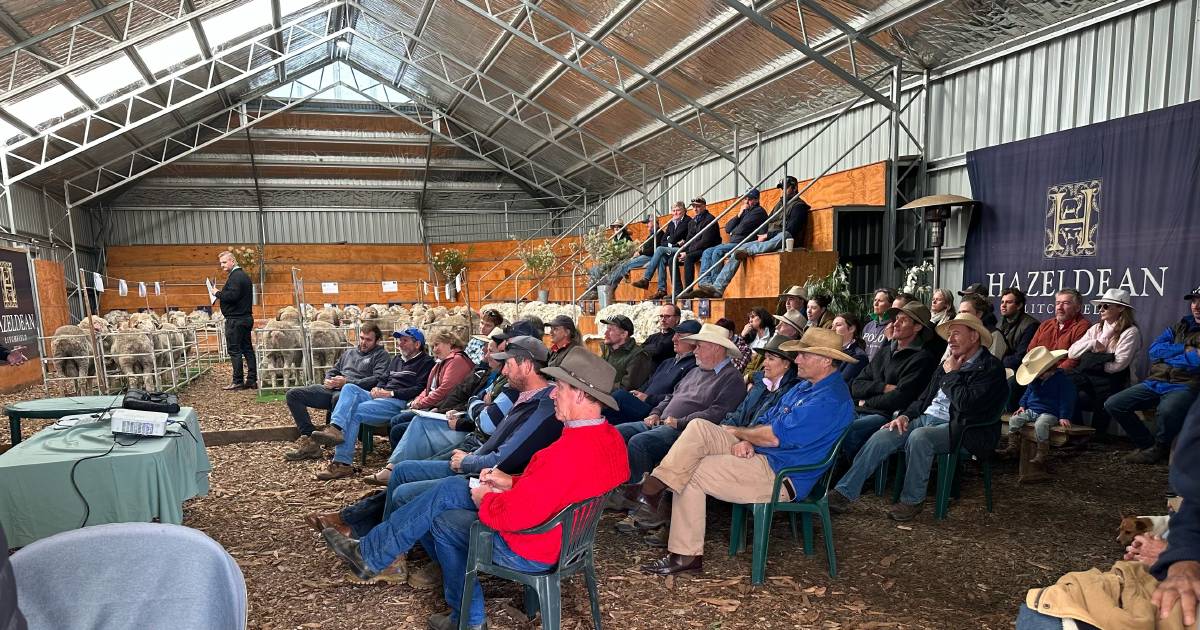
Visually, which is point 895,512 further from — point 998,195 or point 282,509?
point 998,195

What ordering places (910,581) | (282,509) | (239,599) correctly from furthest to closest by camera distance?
(282,509), (910,581), (239,599)

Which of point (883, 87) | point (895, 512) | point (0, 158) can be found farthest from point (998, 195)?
point (0, 158)

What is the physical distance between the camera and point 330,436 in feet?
17.8

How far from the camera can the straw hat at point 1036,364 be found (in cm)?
451

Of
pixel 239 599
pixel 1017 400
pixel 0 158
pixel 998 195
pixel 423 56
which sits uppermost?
pixel 423 56

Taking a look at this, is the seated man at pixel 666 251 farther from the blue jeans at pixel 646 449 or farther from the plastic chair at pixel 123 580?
the plastic chair at pixel 123 580

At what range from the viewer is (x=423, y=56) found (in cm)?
1589

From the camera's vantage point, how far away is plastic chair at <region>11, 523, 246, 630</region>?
130cm

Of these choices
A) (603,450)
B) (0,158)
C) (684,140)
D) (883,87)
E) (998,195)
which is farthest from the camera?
(684,140)

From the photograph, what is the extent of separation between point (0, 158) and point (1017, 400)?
16330 millimetres

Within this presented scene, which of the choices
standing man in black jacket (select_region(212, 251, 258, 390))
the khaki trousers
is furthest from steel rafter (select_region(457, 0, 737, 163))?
the khaki trousers

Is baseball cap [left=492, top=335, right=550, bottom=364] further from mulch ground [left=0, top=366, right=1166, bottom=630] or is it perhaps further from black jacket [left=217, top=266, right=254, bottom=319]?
black jacket [left=217, top=266, right=254, bottom=319]

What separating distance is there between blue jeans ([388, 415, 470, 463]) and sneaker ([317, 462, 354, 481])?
996 mm

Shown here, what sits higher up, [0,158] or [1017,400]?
[0,158]
